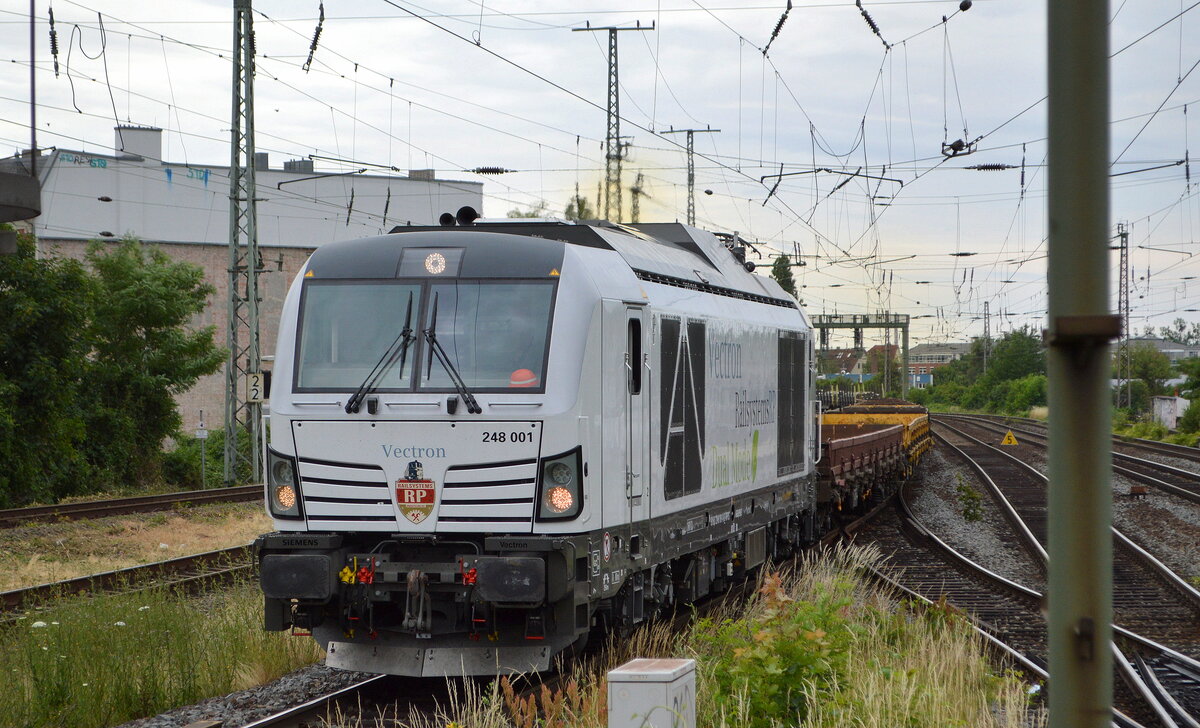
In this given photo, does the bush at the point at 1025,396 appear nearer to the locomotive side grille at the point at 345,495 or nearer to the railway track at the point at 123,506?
the railway track at the point at 123,506

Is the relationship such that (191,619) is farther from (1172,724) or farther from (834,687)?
(1172,724)

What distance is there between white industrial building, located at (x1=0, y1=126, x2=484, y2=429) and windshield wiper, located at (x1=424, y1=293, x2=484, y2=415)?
4594 cm

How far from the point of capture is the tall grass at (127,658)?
7.92 meters

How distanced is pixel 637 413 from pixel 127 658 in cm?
412

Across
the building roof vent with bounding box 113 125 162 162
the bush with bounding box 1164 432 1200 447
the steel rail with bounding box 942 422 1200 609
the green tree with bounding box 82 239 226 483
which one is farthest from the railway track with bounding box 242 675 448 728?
the building roof vent with bounding box 113 125 162 162

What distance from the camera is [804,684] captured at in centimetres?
679

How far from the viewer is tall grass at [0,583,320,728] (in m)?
7.92

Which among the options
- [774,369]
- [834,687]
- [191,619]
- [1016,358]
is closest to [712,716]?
[834,687]

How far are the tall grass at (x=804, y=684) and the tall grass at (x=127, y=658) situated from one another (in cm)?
158

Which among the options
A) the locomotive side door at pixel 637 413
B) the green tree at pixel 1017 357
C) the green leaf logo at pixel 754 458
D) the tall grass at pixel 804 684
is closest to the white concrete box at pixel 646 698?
the tall grass at pixel 804 684

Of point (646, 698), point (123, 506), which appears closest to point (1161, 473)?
point (123, 506)

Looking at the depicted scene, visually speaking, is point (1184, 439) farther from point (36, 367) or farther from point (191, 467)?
Result: point (36, 367)

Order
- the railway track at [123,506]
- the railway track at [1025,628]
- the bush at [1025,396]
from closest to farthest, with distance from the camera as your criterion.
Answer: the railway track at [1025,628], the railway track at [123,506], the bush at [1025,396]

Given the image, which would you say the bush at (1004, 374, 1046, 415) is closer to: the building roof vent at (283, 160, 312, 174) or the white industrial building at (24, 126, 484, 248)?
the white industrial building at (24, 126, 484, 248)
